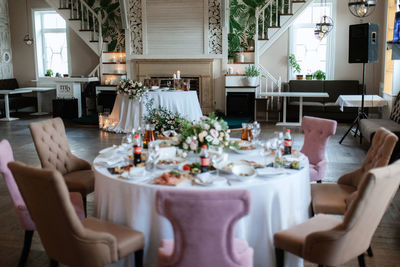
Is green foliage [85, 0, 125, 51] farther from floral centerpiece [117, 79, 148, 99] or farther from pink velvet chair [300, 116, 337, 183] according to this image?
pink velvet chair [300, 116, 337, 183]

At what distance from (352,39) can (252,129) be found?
462 centimetres

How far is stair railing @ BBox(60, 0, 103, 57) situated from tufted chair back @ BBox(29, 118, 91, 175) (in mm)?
7877

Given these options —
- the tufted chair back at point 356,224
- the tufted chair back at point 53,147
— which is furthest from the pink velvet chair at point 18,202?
the tufted chair back at point 356,224

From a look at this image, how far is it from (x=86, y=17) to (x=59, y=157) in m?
8.71

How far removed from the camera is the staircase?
11.4m

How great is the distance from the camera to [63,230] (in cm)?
246

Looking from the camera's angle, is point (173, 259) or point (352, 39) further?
point (352, 39)

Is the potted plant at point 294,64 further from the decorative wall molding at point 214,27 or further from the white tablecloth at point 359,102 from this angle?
the white tablecloth at point 359,102

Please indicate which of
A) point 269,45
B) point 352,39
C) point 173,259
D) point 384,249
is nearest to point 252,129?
point 384,249

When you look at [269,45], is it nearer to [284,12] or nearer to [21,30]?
[284,12]

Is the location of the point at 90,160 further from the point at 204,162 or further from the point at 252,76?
the point at 252,76

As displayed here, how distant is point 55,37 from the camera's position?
12.7 meters

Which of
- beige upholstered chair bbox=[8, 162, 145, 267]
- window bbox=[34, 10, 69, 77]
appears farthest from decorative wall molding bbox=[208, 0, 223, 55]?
beige upholstered chair bbox=[8, 162, 145, 267]

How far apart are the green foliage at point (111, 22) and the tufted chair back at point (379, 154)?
9.11 m
